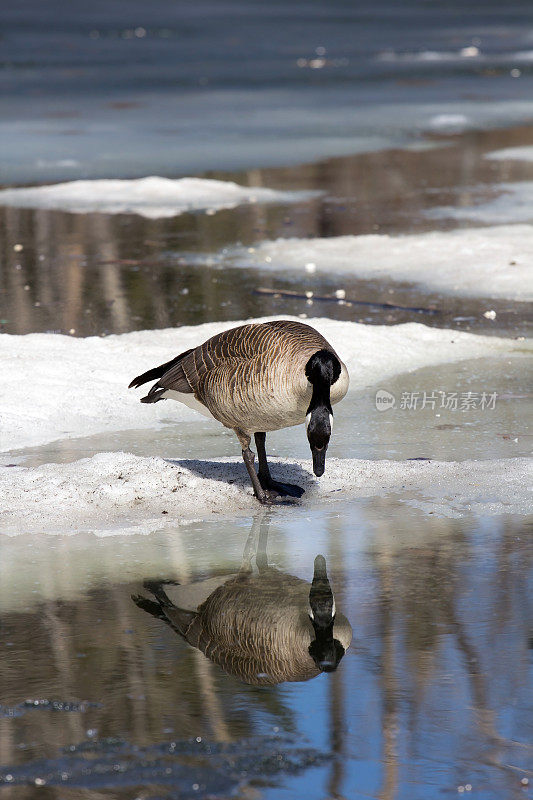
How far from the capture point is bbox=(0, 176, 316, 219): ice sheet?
50.4ft

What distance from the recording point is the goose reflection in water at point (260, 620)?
3.88 meters

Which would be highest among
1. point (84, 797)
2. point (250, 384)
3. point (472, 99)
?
point (472, 99)

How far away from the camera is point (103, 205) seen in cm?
1562

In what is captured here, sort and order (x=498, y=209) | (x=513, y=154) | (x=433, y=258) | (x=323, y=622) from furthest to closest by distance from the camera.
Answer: (x=513, y=154)
(x=498, y=209)
(x=433, y=258)
(x=323, y=622)

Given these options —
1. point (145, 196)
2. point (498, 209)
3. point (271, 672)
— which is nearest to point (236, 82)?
point (145, 196)

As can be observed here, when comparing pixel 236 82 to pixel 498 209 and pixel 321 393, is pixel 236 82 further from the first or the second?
pixel 321 393

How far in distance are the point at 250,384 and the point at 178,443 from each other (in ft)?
4.83

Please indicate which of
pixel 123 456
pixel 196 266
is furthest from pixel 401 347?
pixel 196 266

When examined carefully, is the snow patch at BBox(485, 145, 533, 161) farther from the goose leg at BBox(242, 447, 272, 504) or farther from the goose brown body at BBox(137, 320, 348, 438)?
the goose leg at BBox(242, 447, 272, 504)

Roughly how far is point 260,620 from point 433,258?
7.85 meters

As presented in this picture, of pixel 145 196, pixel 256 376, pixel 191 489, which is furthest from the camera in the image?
pixel 145 196

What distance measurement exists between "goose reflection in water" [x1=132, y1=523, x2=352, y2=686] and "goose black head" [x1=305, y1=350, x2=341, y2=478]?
1.62 ft

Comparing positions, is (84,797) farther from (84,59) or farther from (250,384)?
(84,59)

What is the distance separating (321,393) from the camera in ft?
16.0
